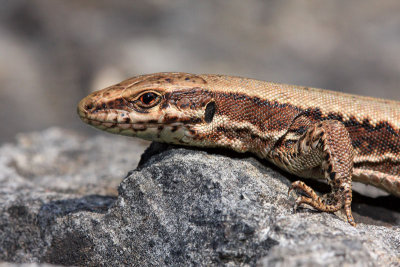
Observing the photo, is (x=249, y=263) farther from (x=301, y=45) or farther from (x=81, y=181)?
(x=301, y=45)

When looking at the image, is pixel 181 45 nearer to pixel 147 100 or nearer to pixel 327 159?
pixel 147 100

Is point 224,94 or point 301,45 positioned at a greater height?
point 301,45

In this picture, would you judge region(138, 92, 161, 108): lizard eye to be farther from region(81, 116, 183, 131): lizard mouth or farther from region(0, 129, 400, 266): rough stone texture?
region(0, 129, 400, 266): rough stone texture

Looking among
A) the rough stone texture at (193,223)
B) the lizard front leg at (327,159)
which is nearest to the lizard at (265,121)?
the lizard front leg at (327,159)

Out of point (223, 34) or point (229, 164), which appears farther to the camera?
point (223, 34)

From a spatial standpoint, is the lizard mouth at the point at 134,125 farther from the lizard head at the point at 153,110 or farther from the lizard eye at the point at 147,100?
the lizard eye at the point at 147,100

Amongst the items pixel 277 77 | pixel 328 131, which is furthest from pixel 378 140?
pixel 277 77

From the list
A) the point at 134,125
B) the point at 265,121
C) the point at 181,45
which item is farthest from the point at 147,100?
the point at 181,45

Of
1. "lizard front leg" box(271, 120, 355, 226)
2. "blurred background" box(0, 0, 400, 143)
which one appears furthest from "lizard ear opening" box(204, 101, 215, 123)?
"blurred background" box(0, 0, 400, 143)
